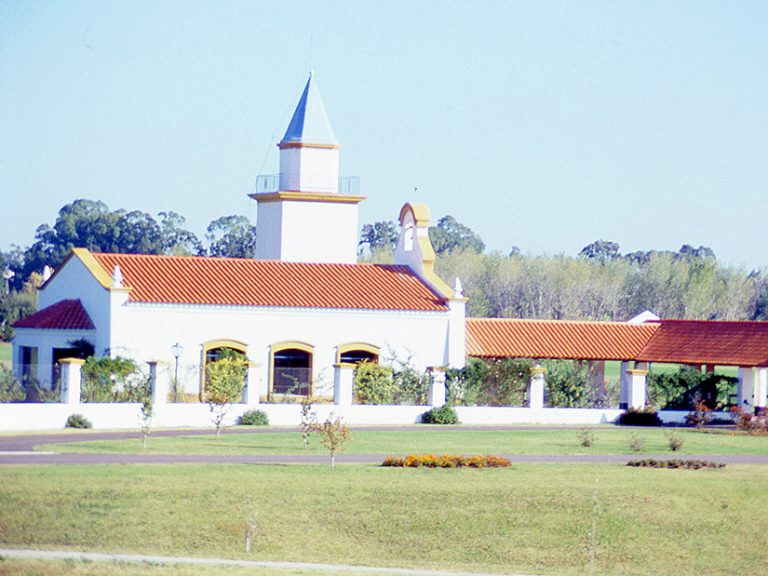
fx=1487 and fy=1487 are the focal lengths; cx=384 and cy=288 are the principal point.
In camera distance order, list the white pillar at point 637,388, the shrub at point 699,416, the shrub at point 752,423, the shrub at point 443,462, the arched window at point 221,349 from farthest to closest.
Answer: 1. the white pillar at point 637,388
2. the arched window at point 221,349
3. the shrub at point 699,416
4. the shrub at point 752,423
5. the shrub at point 443,462

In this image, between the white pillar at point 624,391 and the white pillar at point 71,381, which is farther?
the white pillar at point 624,391

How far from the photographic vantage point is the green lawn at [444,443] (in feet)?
116

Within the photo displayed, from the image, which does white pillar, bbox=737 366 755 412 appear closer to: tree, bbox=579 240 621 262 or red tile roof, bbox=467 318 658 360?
red tile roof, bbox=467 318 658 360

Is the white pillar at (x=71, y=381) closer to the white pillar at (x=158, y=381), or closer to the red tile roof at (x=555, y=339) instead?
the white pillar at (x=158, y=381)

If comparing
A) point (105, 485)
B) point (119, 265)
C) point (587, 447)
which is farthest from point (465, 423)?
point (105, 485)

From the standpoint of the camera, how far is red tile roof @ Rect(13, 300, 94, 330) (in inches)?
1954

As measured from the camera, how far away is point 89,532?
2483 centimetres

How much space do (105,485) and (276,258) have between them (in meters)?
32.9

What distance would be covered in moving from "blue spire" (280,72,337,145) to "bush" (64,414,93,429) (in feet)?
69.0

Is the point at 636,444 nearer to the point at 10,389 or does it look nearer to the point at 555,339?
the point at 555,339

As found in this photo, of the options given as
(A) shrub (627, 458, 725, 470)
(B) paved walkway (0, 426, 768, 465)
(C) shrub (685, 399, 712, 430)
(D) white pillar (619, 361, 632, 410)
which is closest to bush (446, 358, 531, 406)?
(D) white pillar (619, 361, 632, 410)

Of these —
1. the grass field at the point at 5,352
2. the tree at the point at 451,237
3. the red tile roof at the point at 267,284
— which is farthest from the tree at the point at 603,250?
the red tile roof at the point at 267,284

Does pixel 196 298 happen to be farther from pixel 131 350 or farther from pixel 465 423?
pixel 465 423

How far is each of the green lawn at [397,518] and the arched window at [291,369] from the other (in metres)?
19.7
